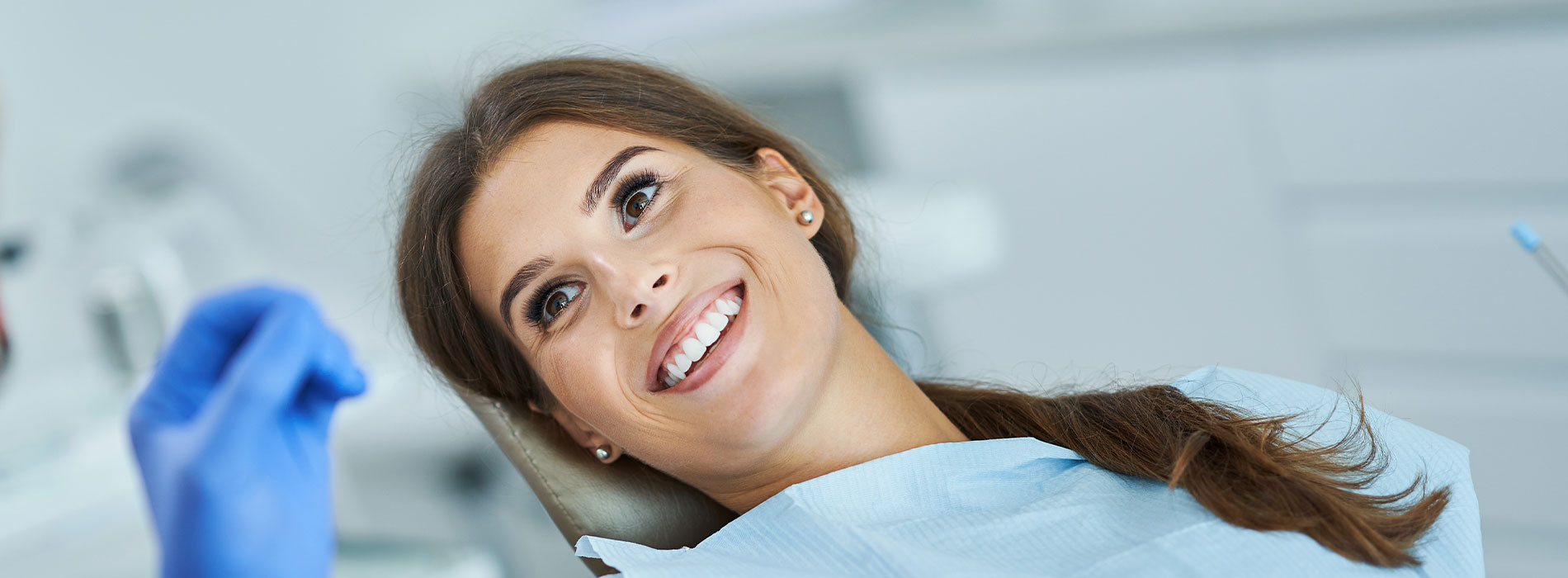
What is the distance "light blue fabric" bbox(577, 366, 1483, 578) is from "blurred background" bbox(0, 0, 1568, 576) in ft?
0.92

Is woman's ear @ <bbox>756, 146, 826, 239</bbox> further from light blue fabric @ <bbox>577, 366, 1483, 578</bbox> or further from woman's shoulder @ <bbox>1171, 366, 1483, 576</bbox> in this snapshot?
woman's shoulder @ <bbox>1171, 366, 1483, 576</bbox>

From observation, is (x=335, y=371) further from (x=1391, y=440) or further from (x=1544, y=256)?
(x=1544, y=256)

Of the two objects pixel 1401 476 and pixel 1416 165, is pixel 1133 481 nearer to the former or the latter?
pixel 1401 476

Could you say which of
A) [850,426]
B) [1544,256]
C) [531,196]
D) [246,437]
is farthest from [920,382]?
[246,437]

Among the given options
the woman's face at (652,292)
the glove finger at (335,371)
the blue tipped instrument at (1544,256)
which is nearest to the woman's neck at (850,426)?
the woman's face at (652,292)

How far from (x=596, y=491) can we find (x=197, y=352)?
14.4 inches

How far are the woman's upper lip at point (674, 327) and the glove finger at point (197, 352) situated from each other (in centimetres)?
29

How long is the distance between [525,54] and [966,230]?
97cm

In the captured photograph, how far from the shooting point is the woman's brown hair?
36.1 inches

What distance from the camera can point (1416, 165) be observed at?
76.6 inches

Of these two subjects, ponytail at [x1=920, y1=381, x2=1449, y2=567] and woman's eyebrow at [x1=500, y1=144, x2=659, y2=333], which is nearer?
ponytail at [x1=920, y1=381, x2=1449, y2=567]

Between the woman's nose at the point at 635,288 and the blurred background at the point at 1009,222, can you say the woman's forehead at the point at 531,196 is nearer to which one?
the woman's nose at the point at 635,288

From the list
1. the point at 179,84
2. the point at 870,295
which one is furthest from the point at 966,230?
the point at 179,84

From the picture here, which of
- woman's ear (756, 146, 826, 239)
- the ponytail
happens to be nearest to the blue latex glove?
woman's ear (756, 146, 826, 239)
